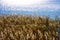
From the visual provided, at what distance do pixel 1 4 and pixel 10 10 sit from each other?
0.47 metres

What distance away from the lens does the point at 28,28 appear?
4738 millimetres

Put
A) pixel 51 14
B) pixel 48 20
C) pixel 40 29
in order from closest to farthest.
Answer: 1. pixel 40 29
2. pixel 48 20
3. pixel 51 14

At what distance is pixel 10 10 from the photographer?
6.14 meters

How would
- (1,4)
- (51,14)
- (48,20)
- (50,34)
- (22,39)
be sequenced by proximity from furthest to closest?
1. (1,4)
2. (51,14)
3. (48,20)
4. (50,34)
5. (22,39)

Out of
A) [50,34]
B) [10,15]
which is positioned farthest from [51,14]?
[50,34]

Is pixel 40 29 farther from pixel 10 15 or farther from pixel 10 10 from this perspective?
pixel 10 10

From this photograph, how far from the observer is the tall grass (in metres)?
4.27

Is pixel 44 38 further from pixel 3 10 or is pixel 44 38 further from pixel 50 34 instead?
pixel 3 10

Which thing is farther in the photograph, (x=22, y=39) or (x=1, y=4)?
(x=1, y=4)

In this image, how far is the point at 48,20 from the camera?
5.23 metres

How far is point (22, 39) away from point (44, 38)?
1.18ft

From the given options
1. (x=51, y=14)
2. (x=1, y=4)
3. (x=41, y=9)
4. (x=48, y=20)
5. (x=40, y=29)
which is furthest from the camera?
(x=1, y=4)

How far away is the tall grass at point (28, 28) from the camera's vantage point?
4.27 meters

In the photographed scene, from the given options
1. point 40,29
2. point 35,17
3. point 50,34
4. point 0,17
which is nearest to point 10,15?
point 0,17
